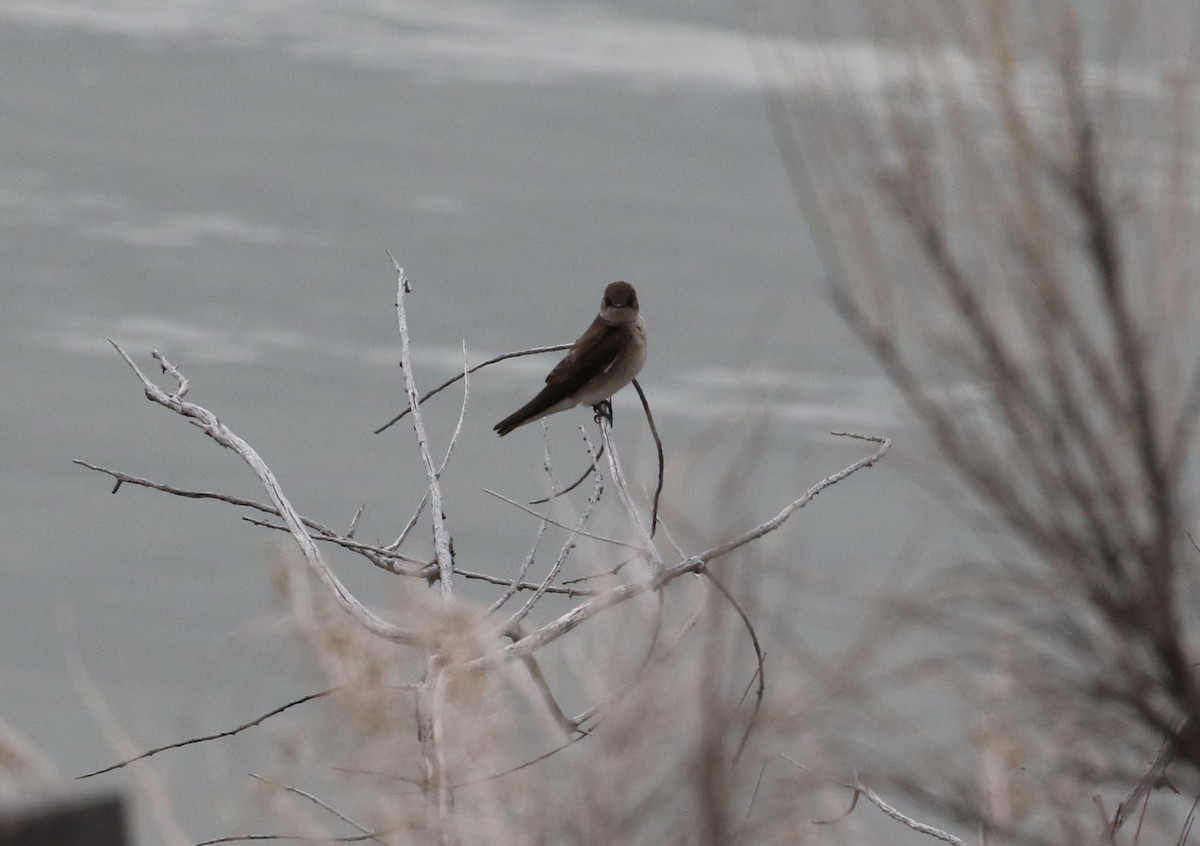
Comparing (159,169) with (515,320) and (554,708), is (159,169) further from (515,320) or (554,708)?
(554,708)

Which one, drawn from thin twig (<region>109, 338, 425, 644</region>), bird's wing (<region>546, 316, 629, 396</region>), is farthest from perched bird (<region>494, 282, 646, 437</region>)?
thin twig (<region>109, 338, 425, 644</region>)

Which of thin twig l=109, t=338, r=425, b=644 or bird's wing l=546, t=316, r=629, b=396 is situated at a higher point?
thin twig l=109, t=338, r=425, b=644

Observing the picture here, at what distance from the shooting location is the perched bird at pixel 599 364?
6.18 meters

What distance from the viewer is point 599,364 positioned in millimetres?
6191

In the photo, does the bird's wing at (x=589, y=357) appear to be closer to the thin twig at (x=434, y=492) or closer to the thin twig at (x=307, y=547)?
the thin twig at (x=434, y=492)

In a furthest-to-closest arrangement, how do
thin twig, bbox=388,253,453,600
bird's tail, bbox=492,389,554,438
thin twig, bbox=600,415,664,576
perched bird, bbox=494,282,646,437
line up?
bird's tail, bbox=492,389,554,438
perched bird, bbox=494,282,646,437
thin twig, bbox=388,253,453,600
thin twig, bbox=600,415,664,576

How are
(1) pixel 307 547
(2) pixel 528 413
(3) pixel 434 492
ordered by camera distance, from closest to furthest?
(1) pixel 307 547, (3) pixel 434 492, (2) pixel 528 413

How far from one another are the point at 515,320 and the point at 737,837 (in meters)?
28.3

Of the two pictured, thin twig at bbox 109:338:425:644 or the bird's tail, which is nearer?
thin twig at bbox 109:338:425:644

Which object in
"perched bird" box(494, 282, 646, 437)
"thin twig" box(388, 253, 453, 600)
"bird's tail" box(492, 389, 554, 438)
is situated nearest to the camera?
"thin twig" box(388, 253, 453, 600)

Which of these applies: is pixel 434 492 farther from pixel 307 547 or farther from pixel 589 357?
pixel 589 357

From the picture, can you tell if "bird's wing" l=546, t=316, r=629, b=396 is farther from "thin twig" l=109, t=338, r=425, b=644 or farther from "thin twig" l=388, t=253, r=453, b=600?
"thin twig" l=109, t=338, r=425, b=644

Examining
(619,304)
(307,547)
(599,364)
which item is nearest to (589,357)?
(599,364)

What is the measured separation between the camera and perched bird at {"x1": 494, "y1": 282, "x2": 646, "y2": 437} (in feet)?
20.3
